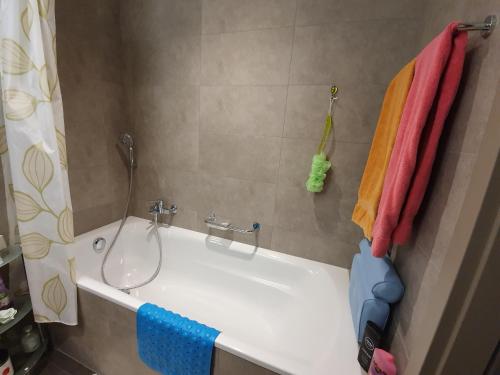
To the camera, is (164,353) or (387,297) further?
(164,353)

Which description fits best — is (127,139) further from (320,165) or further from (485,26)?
(485,26)

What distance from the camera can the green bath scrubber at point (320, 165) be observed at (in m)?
1.21


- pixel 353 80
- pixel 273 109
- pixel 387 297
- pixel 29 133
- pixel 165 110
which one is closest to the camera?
pixel 387 297

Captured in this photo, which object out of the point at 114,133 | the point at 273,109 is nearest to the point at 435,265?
the point at 273,109

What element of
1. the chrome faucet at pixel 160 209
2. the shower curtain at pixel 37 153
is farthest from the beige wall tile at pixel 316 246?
the shower curtain at pixel 37 153

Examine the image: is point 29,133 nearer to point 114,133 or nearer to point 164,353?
point 114,133

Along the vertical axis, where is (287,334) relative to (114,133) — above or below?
below

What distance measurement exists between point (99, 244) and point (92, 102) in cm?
100

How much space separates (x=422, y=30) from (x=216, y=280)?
188 cm

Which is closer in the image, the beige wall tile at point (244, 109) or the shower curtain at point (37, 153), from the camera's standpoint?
the shower curtain at point (37, 153)

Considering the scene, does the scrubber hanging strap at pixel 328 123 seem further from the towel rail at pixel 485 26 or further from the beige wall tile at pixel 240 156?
the towel rail at pixel 485 26

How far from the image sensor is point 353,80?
3.72ft

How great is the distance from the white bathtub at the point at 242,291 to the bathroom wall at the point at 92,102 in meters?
0.28

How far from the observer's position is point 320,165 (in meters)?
1.23
